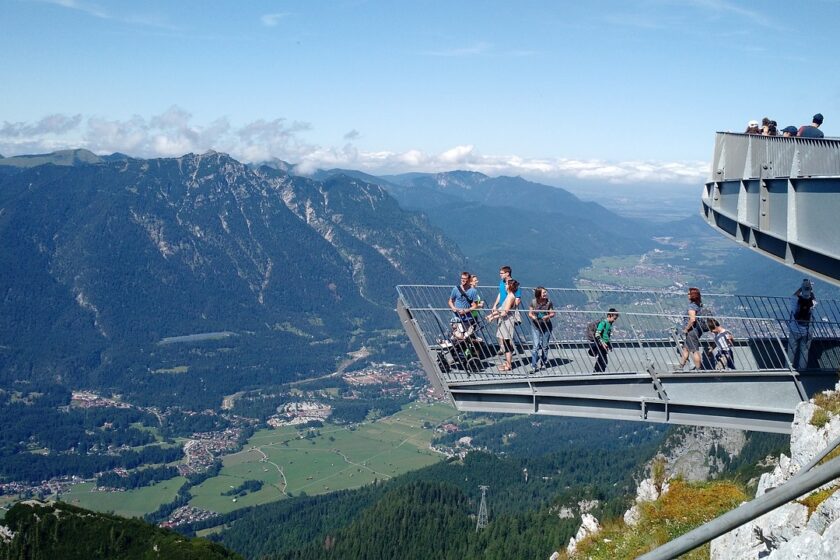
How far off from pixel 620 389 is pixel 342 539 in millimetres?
84055

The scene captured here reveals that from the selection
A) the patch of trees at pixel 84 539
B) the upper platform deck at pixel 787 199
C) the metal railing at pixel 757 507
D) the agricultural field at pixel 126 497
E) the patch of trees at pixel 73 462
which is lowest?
the patch of trees at pixel 73 462

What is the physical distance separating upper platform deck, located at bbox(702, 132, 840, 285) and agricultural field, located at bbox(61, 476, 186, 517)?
430 feet

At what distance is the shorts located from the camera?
1573cm

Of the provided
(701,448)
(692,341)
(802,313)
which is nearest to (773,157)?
(802,313)

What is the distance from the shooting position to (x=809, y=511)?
884 centimetres

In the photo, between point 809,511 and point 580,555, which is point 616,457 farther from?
point 809,511

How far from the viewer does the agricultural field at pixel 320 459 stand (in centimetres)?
14175

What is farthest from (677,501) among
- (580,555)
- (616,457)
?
(616,457)

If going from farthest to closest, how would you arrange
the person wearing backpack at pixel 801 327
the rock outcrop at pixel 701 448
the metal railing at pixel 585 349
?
the rock outcrop at pixel 701 448, the metal railing at pixel 585 349, the person wearing backpack at pixel 801 327

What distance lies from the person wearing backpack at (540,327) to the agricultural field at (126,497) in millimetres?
128220

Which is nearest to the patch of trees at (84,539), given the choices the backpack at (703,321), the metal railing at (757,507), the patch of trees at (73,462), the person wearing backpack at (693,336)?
the person wearing backpack at (693,336)

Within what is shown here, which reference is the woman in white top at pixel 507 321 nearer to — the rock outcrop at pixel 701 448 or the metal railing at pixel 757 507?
the metal railing at pixel 757 507

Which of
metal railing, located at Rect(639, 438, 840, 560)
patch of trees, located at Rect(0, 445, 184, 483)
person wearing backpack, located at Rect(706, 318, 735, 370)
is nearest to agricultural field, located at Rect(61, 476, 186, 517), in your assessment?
patch of trees, located at Rect(0, 445, 184, 483)

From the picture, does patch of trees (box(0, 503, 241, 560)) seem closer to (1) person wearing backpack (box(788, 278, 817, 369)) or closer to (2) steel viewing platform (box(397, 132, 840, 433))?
(2) steel viewing platform (box(397, 132, 840, 433))
